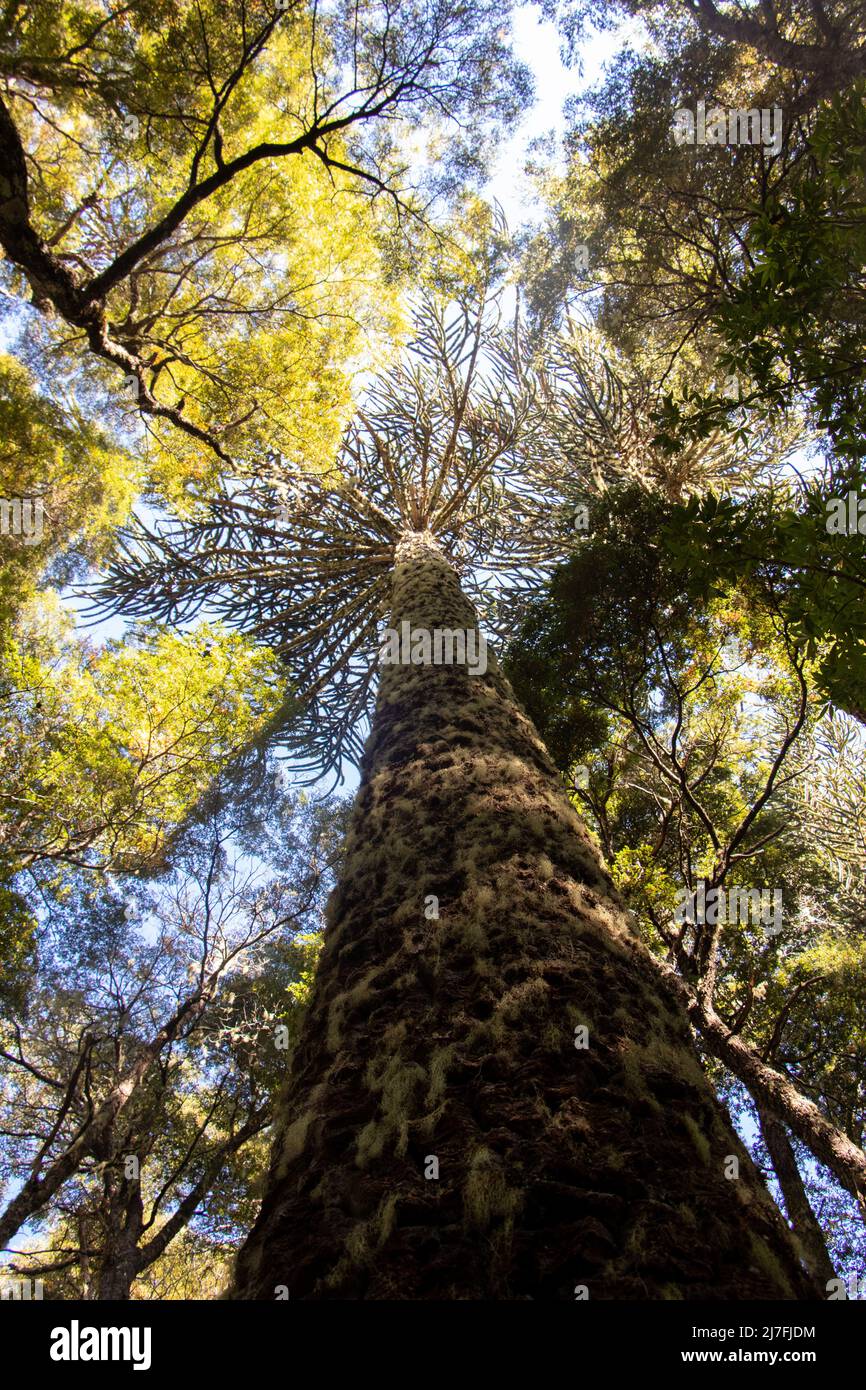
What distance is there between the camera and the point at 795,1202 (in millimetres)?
6902

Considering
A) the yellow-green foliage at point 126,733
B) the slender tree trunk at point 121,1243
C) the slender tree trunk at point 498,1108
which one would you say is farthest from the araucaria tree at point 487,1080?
→ the slender tree trunk at point 121,1243

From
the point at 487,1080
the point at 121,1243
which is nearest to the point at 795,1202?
the point at 121,1243

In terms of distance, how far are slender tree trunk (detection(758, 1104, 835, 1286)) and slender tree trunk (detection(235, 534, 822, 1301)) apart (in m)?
4.55

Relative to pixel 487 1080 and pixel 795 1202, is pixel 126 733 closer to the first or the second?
pixel 487 1080

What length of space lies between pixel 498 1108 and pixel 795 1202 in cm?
724

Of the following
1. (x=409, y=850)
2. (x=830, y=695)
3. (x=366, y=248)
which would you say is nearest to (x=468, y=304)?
(x=366, y=248)

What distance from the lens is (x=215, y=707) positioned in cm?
819

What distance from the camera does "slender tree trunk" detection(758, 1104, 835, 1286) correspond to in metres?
5.53

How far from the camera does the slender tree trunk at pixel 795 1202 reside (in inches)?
218

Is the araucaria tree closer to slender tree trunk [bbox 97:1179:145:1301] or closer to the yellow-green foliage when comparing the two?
the yellow-green foliage

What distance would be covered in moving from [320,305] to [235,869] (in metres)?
8.09

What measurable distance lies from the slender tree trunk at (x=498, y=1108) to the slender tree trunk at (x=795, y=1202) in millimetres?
4546

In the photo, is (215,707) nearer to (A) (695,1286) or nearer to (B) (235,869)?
(B) (235,869)

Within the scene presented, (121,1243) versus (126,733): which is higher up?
(126,733)
